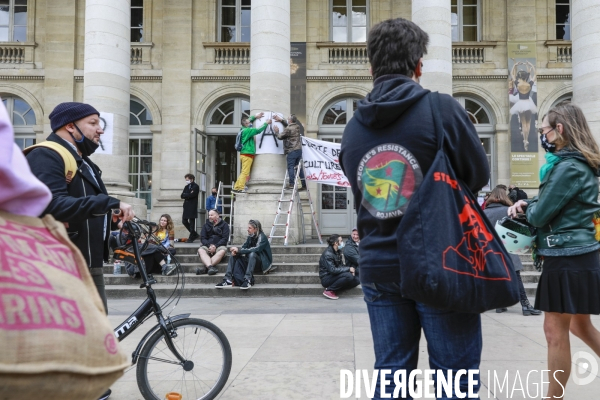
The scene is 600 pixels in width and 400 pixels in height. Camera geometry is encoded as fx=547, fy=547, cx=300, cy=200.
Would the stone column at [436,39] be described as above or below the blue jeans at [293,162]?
above

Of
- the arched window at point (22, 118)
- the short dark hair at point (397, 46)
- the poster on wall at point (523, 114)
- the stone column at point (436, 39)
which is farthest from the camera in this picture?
the arched window at point (22, 118)

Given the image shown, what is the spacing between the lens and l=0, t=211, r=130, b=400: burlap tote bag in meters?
1.18

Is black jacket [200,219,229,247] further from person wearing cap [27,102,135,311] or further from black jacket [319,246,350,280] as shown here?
person wearing cap [27,102,135,311]

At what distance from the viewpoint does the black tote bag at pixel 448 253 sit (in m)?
1.92

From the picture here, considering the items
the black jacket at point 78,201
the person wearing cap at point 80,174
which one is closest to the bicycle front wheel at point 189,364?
the person wearing cap at point 80,174

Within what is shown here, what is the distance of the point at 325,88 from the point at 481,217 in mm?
17317

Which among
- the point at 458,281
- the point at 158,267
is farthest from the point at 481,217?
the point at 158,267

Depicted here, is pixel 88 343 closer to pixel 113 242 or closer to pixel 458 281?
pixel 458 281

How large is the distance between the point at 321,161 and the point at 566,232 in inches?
394

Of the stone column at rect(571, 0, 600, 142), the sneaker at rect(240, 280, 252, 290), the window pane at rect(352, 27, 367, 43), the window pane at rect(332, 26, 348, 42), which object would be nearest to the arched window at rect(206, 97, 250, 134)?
the window pane at rect(332, 26, 348, 42)

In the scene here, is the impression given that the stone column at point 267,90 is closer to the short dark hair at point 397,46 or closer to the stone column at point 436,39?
the stone column at point 436,39

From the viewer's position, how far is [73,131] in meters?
3.58

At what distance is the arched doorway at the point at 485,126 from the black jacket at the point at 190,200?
9.47 m

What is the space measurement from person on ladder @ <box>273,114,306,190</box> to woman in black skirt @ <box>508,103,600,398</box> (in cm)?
1081
